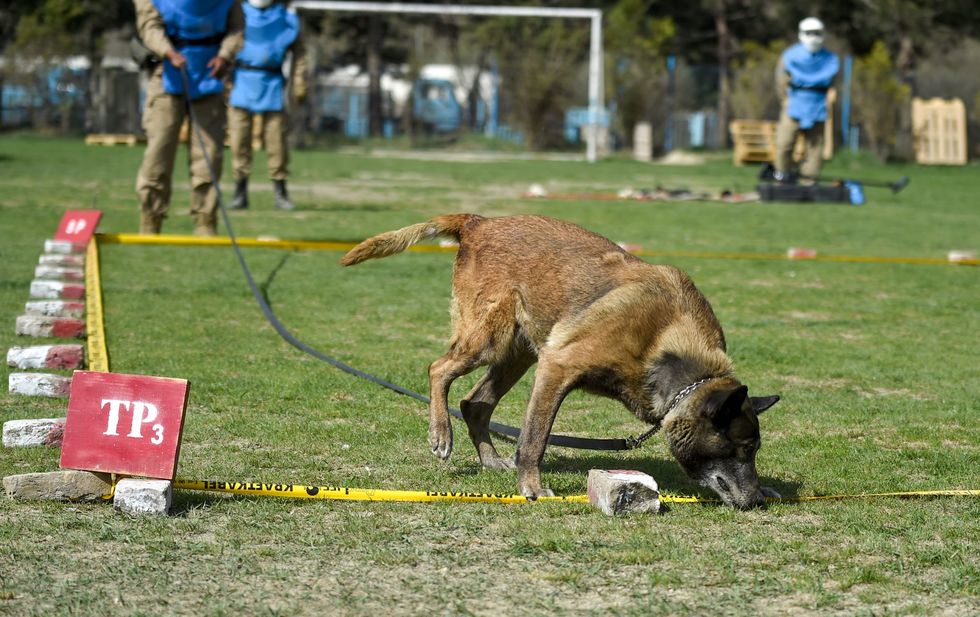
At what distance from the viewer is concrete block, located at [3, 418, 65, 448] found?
520 centimetres

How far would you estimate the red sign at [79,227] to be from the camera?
11.6 metres

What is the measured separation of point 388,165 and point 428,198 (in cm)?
1114

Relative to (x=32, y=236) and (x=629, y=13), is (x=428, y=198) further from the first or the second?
(x=629, y=13)

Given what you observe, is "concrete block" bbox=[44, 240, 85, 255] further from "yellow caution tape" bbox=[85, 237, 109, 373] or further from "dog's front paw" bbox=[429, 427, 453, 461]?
"dog's front paw" bbox=[429, 427, 453, 461]

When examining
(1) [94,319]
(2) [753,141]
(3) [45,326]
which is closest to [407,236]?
(3) [45,326]

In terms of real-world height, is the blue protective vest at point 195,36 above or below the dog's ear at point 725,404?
above

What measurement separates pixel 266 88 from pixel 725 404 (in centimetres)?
1292

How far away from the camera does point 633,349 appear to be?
479cm

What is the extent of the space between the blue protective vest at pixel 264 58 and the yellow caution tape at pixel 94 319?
569 centimetres

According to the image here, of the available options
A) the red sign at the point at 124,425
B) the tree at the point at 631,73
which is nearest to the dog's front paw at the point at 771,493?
the red sign at the point at 124,425

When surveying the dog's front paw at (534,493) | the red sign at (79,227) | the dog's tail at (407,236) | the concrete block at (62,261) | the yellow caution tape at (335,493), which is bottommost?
the dog's front paw at (534,493)

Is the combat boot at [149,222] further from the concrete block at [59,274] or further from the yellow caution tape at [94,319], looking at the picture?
the concrete block at [59,274]

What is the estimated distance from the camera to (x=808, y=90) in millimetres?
20094

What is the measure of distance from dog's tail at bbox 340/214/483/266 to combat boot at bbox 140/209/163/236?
693cm
